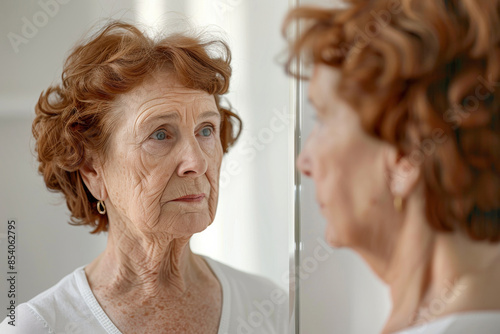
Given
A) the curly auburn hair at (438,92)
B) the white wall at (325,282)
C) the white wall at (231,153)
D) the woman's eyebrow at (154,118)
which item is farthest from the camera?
the white wall at (231,153)

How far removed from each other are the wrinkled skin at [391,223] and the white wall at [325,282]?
17 centimetres

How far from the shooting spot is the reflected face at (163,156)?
94 cm

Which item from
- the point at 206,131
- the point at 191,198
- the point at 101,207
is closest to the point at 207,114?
the point at 206,131

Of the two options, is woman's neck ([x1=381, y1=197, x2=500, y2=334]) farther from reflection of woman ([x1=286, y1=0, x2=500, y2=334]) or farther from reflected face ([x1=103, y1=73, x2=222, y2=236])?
reflected face ([x1=103, y1=73, x2=222, y2=236])

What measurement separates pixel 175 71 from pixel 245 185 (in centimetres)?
26

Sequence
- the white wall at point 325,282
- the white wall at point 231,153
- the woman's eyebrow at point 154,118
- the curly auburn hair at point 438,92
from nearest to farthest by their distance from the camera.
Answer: the curly auburn hair at point 438,92 < the white wall at point 325,282 < the woman's eyebrow at point 154,118 < the white wall at point 231,153

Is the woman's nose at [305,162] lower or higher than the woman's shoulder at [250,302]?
higher

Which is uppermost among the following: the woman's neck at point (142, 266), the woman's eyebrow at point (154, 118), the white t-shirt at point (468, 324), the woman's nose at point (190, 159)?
the woman's eyebrow at point (154, 118)

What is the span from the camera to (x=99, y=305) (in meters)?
0.99

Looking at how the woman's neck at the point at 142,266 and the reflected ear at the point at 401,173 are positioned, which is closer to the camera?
the reflected ear at the point at 401,173

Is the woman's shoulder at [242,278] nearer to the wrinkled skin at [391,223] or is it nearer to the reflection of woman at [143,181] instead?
the reflection of woman at [143,181]

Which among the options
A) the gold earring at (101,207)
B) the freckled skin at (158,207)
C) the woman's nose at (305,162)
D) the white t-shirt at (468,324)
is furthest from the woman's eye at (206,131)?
the white t-shirt at (468,324)

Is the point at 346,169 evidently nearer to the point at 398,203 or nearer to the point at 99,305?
the point at 398,203

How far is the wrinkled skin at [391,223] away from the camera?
1.69 feet
